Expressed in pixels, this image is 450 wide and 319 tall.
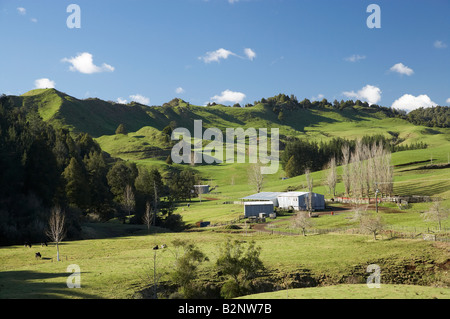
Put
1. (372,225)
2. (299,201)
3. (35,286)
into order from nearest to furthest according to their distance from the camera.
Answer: (35,286) → (372,225) → (299,201)

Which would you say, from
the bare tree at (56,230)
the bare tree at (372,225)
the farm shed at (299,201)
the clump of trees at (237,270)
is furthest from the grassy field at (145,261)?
the farm shed at (299,201)

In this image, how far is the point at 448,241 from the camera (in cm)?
4625

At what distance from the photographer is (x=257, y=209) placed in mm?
82125

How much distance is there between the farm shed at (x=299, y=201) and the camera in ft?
281

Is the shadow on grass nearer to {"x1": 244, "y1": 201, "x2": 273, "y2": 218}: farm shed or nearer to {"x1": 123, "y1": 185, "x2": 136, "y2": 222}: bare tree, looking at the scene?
{"x1": 244, "y1": 201, "x2": 273, "y2": 218}: farm shed

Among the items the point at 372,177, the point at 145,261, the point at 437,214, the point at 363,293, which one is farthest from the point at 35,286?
the point at 372,177

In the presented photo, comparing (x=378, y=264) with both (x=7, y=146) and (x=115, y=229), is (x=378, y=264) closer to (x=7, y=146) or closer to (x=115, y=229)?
(x=115, y=229)

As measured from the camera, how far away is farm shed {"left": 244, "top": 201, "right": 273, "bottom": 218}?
266ft

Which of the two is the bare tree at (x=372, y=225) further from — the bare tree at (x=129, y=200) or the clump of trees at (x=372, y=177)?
the bare tree at (x=129, y=200)

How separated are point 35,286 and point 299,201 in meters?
65.8

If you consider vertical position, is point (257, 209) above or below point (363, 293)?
above

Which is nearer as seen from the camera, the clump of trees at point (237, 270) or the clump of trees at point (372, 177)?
the clump of trees at point (237, 270)

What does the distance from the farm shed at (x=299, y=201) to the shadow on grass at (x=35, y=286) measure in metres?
60.4

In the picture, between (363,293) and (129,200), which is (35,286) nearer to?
(363,293)
